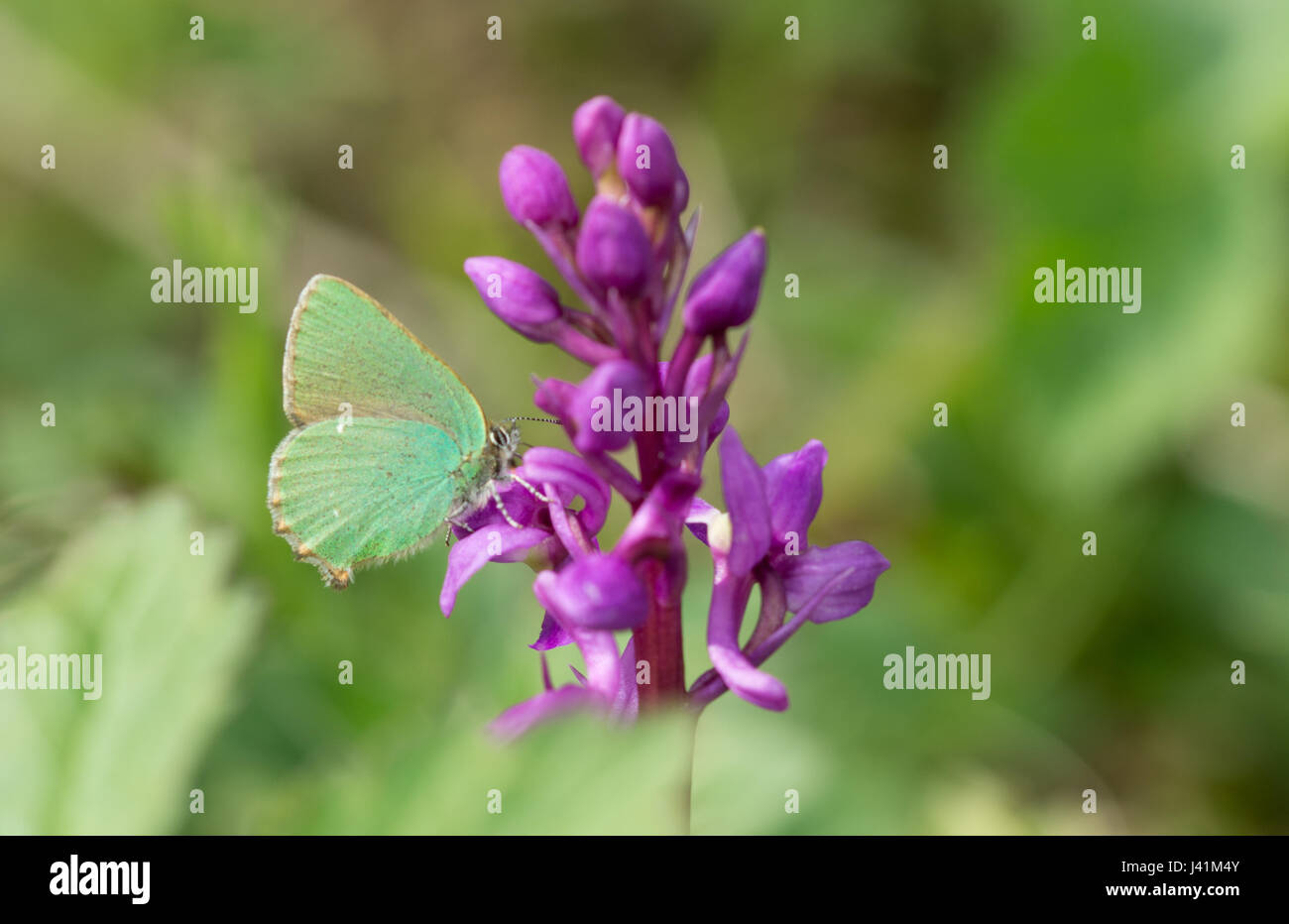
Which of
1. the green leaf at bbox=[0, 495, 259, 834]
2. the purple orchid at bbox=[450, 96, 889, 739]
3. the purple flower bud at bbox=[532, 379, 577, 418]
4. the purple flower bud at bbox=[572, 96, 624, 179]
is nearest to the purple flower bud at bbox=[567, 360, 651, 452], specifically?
the purple orchid at bbox=[450, 96, 889, 739]

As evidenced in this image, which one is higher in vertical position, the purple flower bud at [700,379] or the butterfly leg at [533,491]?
the purple flower bud at [700,379]

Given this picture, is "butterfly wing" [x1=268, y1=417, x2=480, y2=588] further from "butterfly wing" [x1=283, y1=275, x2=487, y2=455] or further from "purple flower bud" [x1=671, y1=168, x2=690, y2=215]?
"purple flower bud" [x1=671, y1=168, x2=690, y2=215]

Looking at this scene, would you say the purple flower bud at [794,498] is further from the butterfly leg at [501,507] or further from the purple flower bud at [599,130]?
the purple flower bud at [599,130]

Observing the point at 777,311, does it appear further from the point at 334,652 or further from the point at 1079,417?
the point at 334,652

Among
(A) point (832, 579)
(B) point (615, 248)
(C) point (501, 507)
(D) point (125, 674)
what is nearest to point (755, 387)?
(C) point (501, 507)

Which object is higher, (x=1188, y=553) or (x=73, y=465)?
(x=73, y=465)

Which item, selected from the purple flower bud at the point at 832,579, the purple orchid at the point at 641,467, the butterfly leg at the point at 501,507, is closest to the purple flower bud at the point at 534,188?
the purple orchid at the point at 641,467

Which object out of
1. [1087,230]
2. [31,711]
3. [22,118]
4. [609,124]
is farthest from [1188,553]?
→ [22,118]
